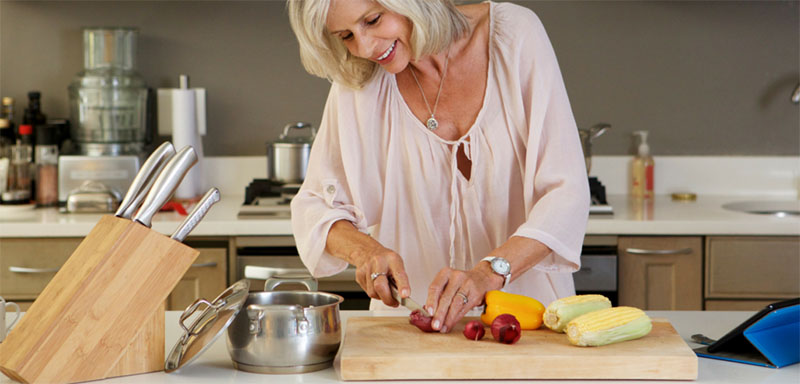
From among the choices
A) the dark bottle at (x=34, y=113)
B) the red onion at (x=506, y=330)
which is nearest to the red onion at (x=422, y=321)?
the red onion at (x=506, y=330)

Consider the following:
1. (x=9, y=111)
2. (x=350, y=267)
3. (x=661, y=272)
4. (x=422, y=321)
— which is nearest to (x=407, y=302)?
(x=422, y=321)

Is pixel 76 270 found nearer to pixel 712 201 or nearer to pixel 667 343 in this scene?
pixel 667 343

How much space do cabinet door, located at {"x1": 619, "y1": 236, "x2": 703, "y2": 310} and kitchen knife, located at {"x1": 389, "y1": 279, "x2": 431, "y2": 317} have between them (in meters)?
1.37

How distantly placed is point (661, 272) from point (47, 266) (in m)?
1.86

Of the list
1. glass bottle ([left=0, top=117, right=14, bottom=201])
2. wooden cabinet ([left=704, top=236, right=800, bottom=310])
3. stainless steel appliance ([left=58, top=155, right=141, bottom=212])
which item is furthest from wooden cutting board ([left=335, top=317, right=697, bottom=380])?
glass bottle ([left=0, top=117, right=14, bottom=201])

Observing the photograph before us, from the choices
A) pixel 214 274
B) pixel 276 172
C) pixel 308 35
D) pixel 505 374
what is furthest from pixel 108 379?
pixel 276 172

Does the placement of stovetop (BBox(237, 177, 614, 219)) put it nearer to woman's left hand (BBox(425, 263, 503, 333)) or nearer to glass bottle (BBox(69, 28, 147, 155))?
glass bottle (BBox(69, 28, 147, 155))

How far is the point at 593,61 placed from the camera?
3.28 meters

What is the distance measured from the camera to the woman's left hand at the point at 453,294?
1381mm

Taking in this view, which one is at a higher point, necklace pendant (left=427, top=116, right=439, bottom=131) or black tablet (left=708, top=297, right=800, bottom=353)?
necklace pendant (left=427, top=116, right=439, bottom=131)

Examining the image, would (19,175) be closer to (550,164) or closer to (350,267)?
(350,267)

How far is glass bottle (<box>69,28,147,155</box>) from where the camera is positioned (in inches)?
123

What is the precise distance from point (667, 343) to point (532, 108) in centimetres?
58

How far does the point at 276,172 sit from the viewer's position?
304 cm
